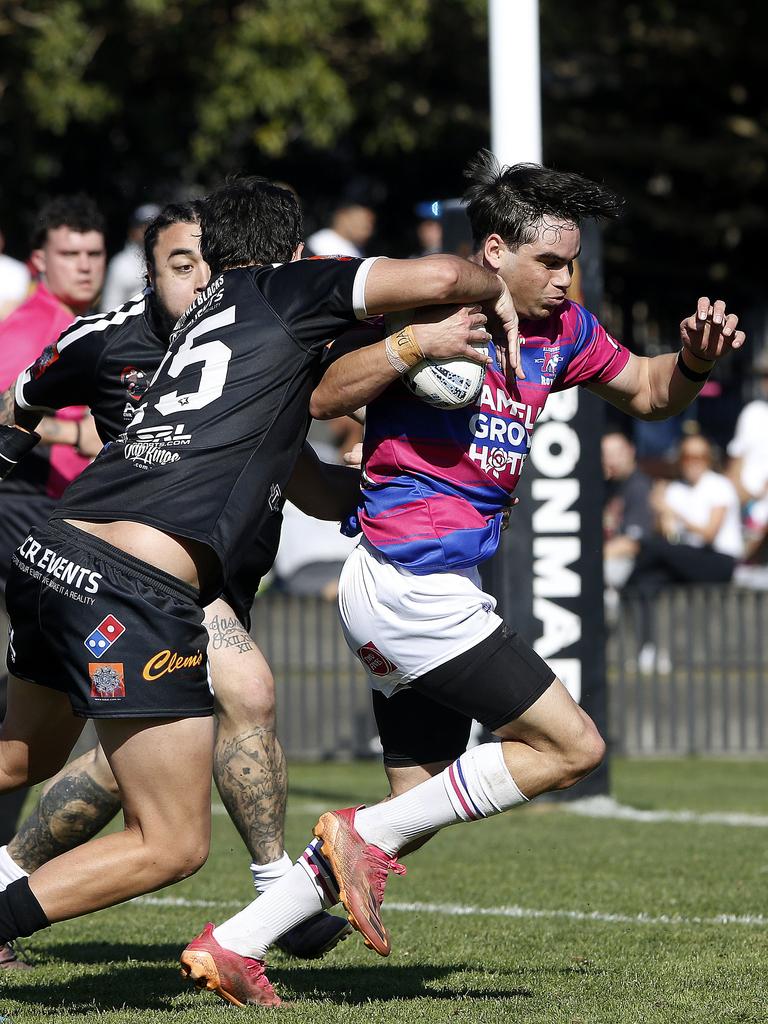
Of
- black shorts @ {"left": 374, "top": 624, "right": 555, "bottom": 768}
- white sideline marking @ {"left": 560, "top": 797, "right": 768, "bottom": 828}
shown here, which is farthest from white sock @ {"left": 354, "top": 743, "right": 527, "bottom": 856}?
white sideline marking @ {"left": 560, "top": 797, "right": 768, "bottom": 828}

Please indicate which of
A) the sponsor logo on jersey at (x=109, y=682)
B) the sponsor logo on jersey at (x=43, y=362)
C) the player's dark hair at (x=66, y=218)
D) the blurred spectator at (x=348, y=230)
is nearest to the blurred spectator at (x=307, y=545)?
the blurred spectator at (x=348, y=230)

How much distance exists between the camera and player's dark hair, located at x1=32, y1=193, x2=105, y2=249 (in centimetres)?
711

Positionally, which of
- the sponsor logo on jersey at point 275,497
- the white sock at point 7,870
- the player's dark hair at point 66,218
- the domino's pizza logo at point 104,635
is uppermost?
the player's dark hair at point 66,218

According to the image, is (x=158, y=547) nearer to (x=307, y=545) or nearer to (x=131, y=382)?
(x=131, y=382)

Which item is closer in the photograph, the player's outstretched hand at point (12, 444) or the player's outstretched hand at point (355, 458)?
the player's outstretched hand at point (12, 444)

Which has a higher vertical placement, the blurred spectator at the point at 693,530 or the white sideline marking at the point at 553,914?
the blurred spectator at the point at 693,530

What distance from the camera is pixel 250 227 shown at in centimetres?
464

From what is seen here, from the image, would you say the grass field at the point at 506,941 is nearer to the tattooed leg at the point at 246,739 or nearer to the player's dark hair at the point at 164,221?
the tattooed leg at the point at 246,739

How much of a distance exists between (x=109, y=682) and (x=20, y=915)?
663 mm

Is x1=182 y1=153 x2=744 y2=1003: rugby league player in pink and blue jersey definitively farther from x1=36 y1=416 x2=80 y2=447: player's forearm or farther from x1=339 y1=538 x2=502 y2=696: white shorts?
x1=36 y1=416 x2=80 y2=447: player's forearm

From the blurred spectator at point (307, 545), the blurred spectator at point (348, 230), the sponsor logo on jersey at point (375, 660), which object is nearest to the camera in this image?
the sponsor logo on jersey at point (375, 660)

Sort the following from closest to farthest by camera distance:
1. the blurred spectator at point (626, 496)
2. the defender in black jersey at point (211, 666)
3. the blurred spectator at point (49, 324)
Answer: the defender in black jersey at point (211, 666) → the blurred spectator at point (49, 324) → the blurred spectator at point (626, 496)

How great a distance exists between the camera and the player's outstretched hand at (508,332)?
4.63 meters

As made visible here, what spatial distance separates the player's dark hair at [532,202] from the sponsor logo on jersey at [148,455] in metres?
1.23
